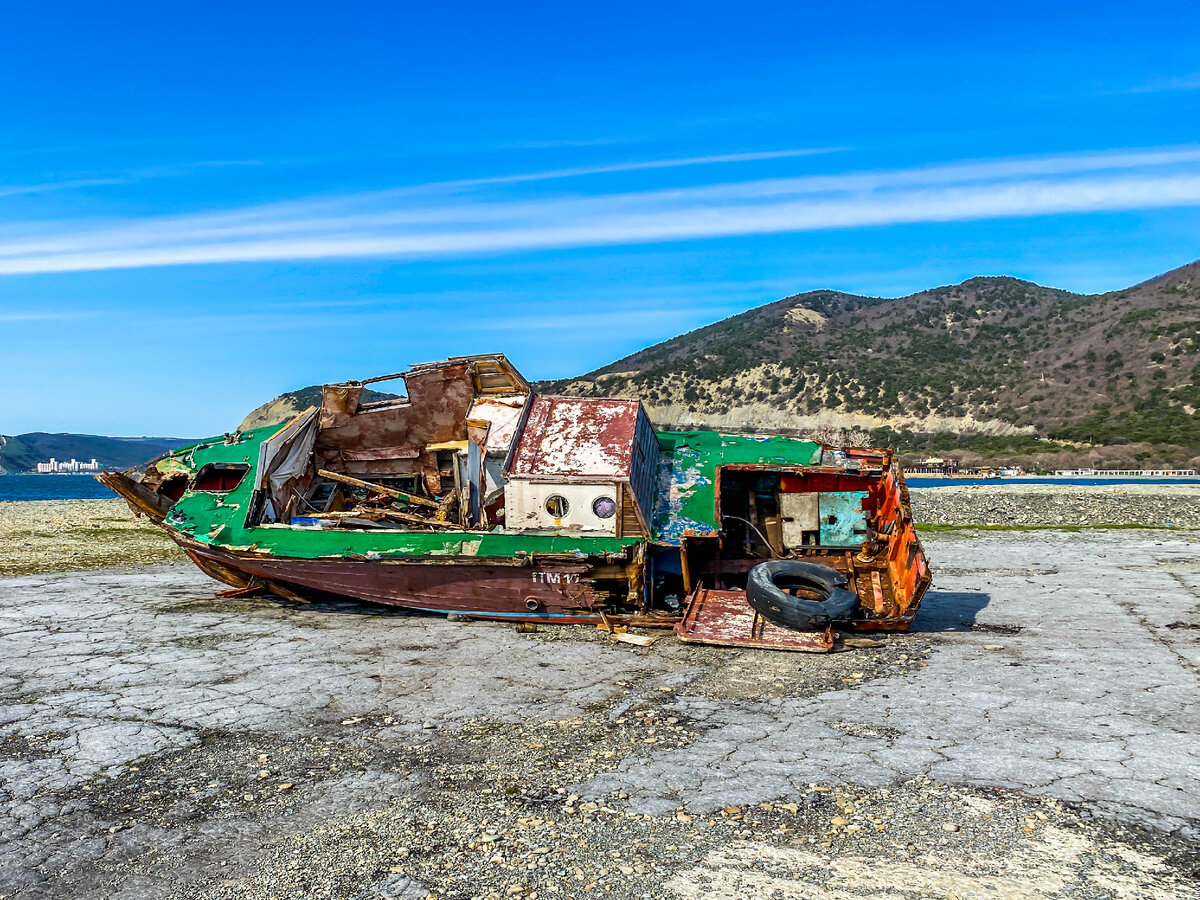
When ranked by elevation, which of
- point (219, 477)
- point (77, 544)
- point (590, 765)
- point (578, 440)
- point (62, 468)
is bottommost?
point (590, 765)

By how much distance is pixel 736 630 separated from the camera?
8.11m

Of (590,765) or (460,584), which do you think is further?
(460,584)

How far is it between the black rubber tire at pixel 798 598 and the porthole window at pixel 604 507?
163 centimetres

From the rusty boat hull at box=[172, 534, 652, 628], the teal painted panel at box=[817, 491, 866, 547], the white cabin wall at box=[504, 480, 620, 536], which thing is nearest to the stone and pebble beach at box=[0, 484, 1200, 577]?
the rusty boat hull at box=[172, 534, 652, 628]

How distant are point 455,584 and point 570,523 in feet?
4.66

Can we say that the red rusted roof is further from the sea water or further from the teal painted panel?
the sea water

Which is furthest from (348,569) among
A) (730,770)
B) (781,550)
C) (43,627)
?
(730,770)

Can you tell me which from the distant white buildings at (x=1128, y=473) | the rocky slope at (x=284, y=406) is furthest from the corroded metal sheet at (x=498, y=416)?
the distant white buildings at (x=1128, y=473)

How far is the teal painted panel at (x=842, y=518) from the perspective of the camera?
9945mm

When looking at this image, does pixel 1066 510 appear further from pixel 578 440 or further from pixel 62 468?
pixel 62 468

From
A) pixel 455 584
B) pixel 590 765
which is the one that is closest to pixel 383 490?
pixel 455 584

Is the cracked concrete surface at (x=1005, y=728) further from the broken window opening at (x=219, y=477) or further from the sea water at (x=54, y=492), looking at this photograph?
the sea water at (x=54, y=492)

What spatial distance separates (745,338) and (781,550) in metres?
95.5

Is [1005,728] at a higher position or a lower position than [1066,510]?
lower
